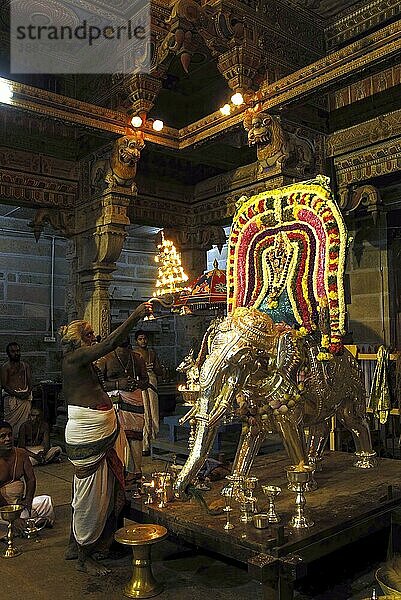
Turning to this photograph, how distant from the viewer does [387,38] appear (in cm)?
527

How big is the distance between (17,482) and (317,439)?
2785mm

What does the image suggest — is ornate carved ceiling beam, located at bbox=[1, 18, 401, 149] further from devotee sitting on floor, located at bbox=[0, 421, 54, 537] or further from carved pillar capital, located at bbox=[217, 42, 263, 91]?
devotee sitting on floor, located at bbox=[0, 421, 54, 537]

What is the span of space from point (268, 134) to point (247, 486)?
13.9 ft

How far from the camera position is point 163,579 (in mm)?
3836

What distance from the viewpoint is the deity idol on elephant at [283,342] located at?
13.7 feet

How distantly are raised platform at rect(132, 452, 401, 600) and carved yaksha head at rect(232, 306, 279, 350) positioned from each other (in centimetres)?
121

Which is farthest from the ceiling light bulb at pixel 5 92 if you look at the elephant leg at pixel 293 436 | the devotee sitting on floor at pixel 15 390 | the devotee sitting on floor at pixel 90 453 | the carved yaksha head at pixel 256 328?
the elephant leg at pixel 293 436

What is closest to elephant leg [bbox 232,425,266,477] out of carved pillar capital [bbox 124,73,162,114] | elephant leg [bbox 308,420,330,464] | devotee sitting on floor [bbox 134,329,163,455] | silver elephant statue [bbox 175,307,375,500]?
silver elephant statue [bbox 175,307,375,500]

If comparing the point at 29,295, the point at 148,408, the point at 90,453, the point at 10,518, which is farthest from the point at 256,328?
the point at 29,295

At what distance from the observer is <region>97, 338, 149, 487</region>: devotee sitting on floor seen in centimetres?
628

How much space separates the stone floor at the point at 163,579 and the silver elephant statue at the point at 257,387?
561 millimetres

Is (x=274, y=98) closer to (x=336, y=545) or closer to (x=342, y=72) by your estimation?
(x=342, y=72)

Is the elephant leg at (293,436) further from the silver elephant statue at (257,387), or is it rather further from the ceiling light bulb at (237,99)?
the ceiling light bulb at (237,99)

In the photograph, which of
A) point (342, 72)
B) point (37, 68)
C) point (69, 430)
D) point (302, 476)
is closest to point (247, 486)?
point (302, 476)
